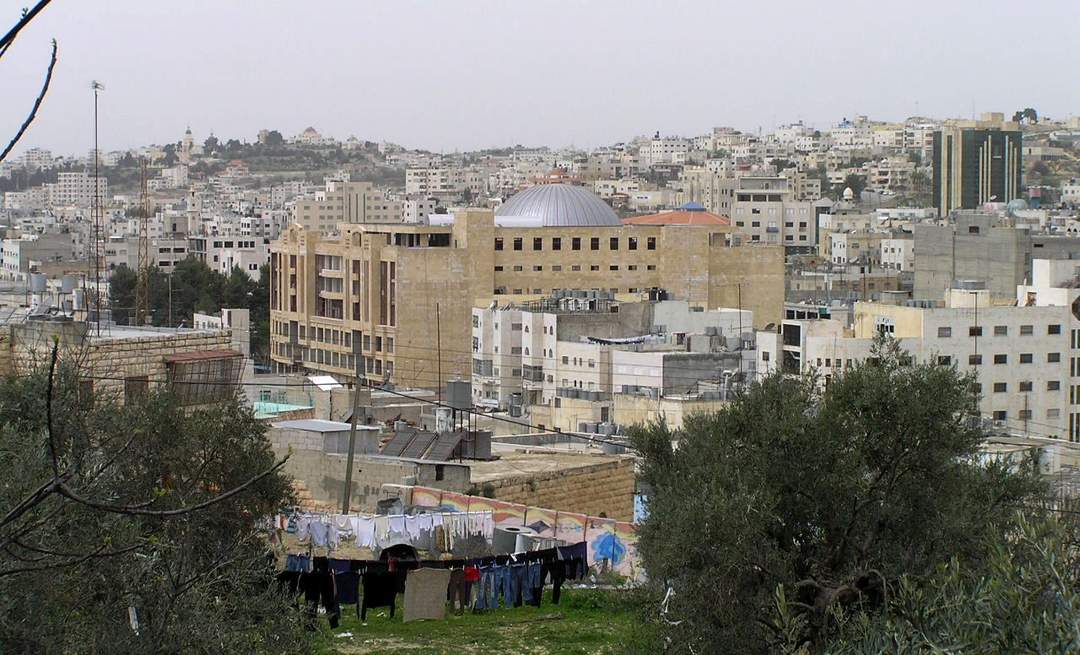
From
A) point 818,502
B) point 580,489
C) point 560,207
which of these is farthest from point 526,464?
point 560,207

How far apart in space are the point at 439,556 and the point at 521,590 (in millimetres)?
1613

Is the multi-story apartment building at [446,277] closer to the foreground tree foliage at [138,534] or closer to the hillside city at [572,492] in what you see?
the hillside city at [572,492]

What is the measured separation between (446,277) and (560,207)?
988cm

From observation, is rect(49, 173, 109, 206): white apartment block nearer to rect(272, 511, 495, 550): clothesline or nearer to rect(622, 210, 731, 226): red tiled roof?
rect(622, 210, 731, 226): red tiled roof

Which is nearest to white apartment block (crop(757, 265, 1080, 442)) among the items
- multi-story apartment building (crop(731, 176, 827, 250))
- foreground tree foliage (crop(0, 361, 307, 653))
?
foreground tree foliage (crop(0, 361, 307, 653))

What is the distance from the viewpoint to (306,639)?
363 inches

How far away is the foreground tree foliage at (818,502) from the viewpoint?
909cm

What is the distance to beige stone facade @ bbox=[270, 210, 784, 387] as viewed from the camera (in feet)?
183

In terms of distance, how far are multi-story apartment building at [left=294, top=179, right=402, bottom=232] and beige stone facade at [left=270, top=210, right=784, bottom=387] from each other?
1877 inches

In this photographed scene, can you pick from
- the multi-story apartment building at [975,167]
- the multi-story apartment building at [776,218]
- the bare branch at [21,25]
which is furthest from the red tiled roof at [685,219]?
the bare branch at [21,25]

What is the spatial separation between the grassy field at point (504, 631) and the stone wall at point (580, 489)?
3732 millimetres

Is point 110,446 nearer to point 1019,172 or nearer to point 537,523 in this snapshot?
point 537,523

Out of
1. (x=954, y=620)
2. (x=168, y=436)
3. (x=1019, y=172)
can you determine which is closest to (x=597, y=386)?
(x=168, y=436)

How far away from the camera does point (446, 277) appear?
56.4m
